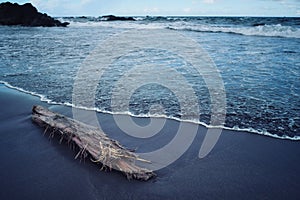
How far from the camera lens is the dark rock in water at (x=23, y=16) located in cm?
3750

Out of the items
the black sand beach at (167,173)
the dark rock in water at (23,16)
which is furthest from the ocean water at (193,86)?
the dark rock in water at (23,16)

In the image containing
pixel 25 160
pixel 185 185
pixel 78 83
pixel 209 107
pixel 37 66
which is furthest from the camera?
pixel 37 66

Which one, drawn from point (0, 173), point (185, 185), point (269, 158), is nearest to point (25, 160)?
point (0, 173)

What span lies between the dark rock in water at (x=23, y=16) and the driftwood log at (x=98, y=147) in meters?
37.6

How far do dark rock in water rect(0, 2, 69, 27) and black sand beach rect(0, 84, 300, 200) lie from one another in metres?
37.9

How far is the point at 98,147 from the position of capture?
9.59 feet

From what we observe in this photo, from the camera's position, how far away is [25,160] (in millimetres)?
3035

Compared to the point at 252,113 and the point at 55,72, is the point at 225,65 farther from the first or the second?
the point at 55,72

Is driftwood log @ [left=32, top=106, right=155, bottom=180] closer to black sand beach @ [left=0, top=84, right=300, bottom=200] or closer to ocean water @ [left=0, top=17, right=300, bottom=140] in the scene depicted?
black sand beach @ [left=0, top=84, right=300, bottom=200]

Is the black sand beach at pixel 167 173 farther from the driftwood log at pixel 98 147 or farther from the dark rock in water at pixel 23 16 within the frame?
the dark rock in water at pixel 23 16

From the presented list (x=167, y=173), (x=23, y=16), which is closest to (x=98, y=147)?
(x=167, y=173)

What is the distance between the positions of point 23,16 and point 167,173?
43.9 m

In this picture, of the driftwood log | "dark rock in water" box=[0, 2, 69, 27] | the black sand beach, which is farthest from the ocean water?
"dark rock in water" box=[0, 2, 69, 27]

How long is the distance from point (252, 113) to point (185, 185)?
2.36 meters
